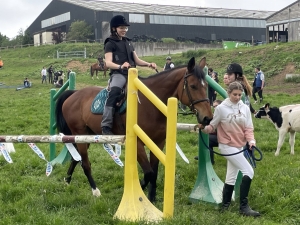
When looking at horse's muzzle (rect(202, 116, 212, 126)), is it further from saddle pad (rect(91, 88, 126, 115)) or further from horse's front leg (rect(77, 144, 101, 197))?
horse's front leg (rect(77, 144, 101, 197))

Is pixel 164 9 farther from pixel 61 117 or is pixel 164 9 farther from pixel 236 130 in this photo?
pixel 236 130

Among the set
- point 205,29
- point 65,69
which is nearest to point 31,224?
point 65,69

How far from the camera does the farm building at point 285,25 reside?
46.1 m

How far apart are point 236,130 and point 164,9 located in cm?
7079

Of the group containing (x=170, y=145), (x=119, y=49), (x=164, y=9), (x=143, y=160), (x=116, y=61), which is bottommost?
(x=143, y=160)

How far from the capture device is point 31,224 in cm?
507

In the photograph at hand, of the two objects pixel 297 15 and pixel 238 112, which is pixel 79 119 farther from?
pixel 297 15

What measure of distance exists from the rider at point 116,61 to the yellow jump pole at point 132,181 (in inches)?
Answer: 38.1

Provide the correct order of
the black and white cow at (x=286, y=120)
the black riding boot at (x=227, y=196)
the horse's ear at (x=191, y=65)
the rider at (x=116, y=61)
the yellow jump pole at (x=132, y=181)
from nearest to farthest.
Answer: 1. the yellow jump pole at (x=132, y=181)
2. the horse's ear at (x=191, y=65)
3. the black riding boot at (x=227, y=196)
4. the rider at (x=116, y=61)
5. the black and white cow at (x=286, y=120)

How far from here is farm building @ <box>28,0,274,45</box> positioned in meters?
65.9

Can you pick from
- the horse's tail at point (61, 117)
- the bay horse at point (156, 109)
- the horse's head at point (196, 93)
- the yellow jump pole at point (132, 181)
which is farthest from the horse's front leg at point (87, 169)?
the horse's head at point (196, 93)

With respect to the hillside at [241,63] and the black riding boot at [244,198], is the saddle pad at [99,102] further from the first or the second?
the hillside at [241,63]

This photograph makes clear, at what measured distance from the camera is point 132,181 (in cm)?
525

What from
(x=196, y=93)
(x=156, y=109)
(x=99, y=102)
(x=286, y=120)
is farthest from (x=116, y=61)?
(x=286, y=120)
